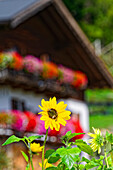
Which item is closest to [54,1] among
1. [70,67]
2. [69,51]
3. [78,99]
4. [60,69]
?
[60,69]

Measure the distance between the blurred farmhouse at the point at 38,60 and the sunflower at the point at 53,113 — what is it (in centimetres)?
937

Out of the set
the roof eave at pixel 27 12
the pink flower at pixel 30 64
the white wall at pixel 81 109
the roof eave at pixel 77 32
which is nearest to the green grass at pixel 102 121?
the white wall at pixel 81 109

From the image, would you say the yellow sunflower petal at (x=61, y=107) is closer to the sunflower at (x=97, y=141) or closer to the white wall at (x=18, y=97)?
the sunflower at (x=97, y=141)

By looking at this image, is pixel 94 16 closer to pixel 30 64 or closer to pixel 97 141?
pixel 30 64

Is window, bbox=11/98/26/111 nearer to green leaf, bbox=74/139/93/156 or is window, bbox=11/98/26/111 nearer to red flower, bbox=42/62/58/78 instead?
red flower, bbox=42/62/58/78

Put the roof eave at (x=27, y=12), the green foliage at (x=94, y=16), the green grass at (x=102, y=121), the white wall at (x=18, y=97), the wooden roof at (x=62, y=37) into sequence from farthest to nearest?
the green grass at (x=102, y=121)
the green foliage at (x=94, y=16)
the white wall at (x=18, y=97)
the wooden roof at (x=62, y=37)
the roof eave at (x=27, y=12)

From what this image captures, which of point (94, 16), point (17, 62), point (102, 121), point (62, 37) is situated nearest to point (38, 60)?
point (17, 62)

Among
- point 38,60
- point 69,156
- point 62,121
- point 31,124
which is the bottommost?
point 69,156

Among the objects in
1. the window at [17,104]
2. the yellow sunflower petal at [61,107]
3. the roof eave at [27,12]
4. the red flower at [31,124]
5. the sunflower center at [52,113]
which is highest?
the roof eave at [27,12]

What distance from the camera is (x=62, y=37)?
14.7m

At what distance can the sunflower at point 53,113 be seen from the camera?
1.65 m

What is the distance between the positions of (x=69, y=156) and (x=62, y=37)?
1334cm

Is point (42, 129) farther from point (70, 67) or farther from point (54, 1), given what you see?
point (70, 67)

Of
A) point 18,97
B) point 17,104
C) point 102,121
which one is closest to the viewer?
point 18,97
